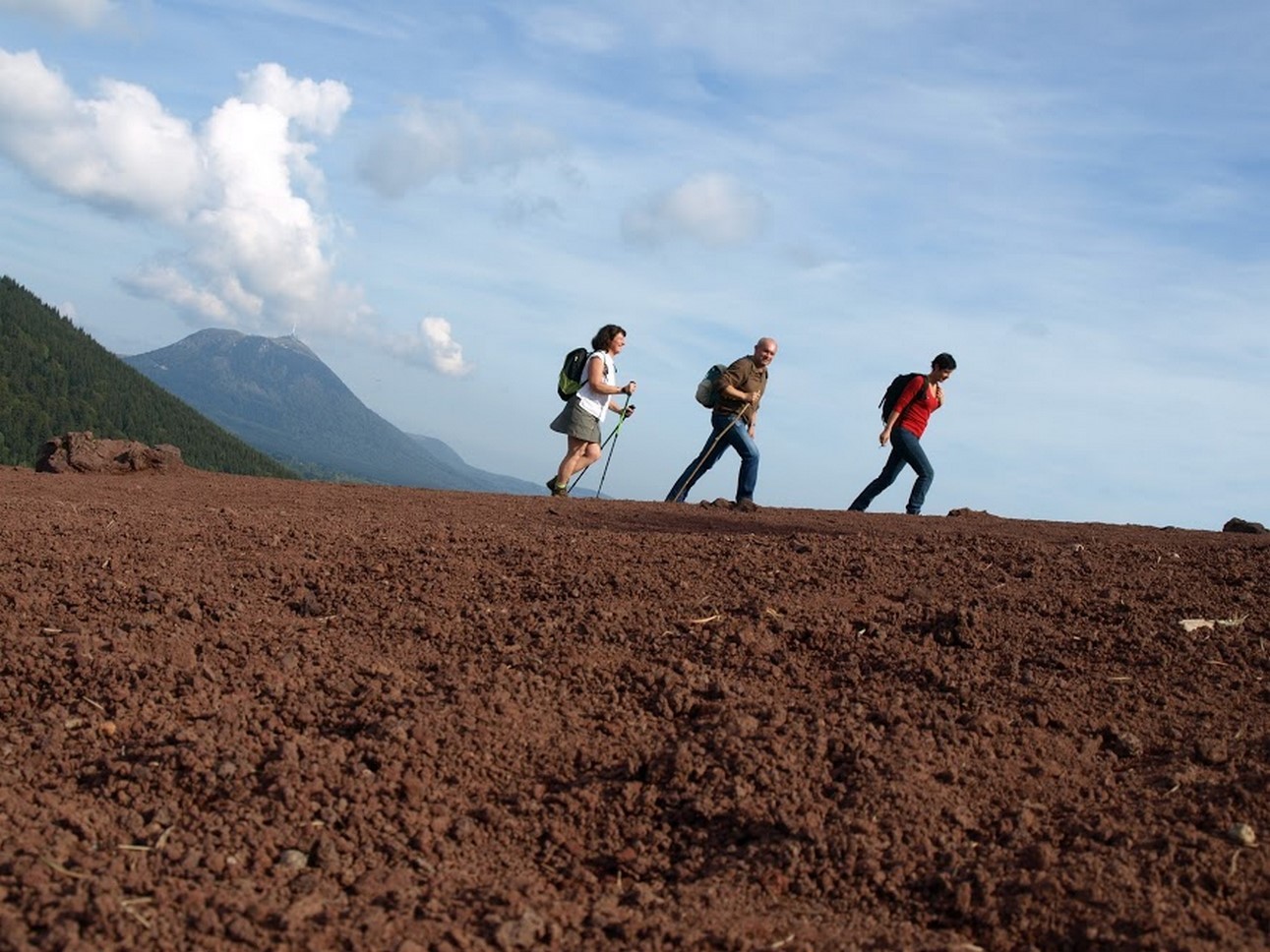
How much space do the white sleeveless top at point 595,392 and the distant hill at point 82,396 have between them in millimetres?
84915

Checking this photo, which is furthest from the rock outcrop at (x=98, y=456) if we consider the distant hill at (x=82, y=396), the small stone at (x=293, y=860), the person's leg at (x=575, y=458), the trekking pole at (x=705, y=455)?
the distant hill at (x=82, y=396)

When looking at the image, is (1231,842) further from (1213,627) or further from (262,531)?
(262,531)

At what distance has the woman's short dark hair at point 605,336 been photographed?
11.2 meters

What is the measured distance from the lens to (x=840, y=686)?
4590mm

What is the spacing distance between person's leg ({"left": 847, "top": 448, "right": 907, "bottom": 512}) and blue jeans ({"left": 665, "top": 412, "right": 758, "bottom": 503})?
1.18 m

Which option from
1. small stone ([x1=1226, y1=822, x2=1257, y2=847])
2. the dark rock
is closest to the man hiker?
the dark rock

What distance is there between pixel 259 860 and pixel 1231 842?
288cm

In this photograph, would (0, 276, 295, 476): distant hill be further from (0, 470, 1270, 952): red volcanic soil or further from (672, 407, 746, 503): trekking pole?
(0, 470, 1270, 952): red volcanic soil

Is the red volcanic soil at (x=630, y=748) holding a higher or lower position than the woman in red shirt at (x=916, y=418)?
lower

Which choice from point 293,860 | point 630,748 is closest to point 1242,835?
point 630,748

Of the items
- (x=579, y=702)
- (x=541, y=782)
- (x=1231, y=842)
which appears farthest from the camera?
(x=579, y=702)

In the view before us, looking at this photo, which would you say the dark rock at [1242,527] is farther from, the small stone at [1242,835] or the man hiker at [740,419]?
the small stone at [1242,835]

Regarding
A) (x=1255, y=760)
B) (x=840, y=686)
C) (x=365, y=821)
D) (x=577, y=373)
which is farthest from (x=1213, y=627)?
(x=577, y=373)

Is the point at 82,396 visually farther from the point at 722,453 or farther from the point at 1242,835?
the point at 1242,835
